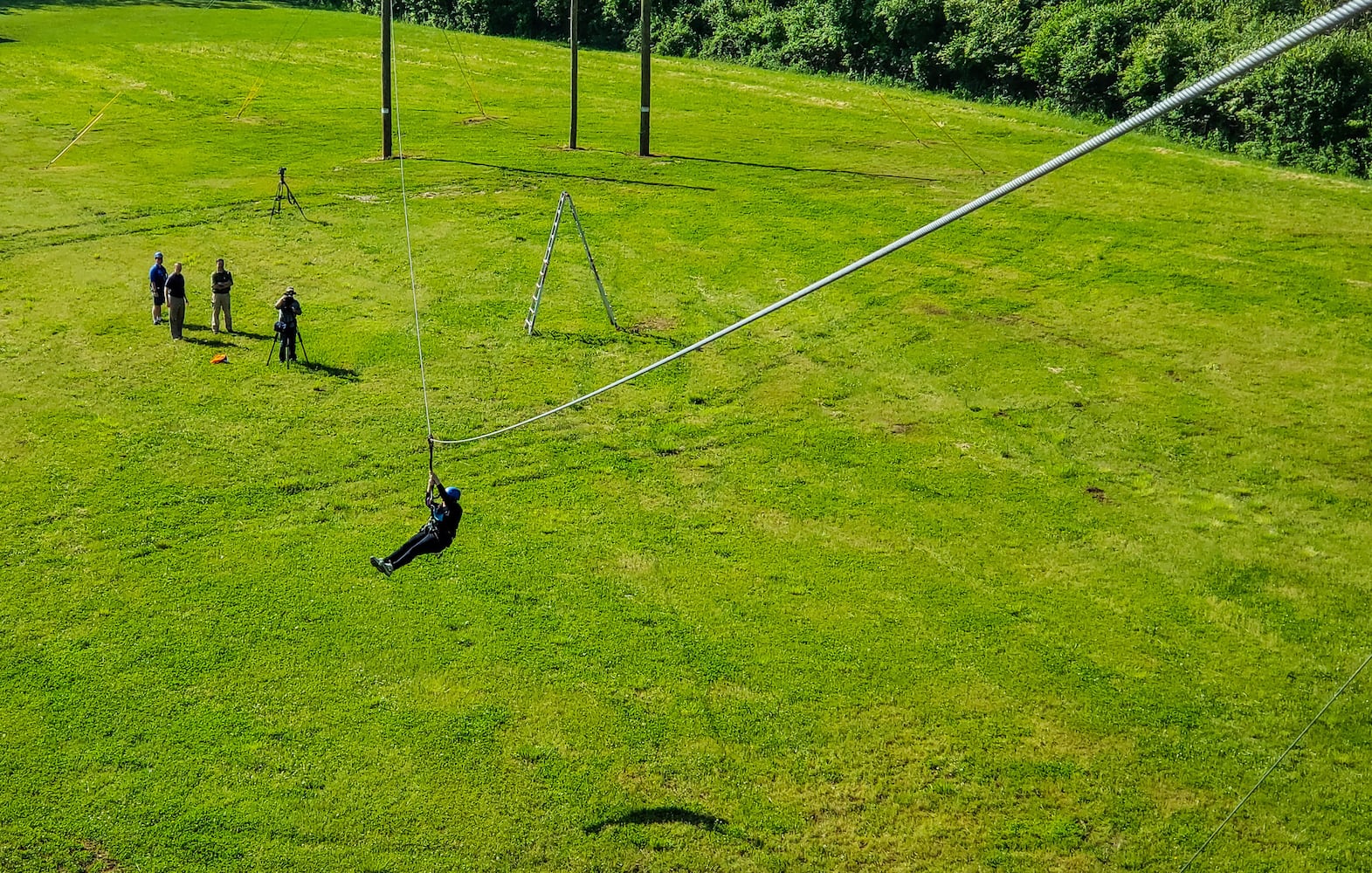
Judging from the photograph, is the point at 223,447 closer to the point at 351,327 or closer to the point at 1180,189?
the point at 351,327

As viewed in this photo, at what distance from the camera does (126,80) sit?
53.4 metres

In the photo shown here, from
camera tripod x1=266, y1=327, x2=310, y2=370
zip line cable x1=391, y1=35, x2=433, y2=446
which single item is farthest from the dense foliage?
camera tripod x1=266, y1=327, x2=310, y2=370

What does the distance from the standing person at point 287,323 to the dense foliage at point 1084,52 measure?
36.6m

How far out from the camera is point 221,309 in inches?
1059

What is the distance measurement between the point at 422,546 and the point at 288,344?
1099cm

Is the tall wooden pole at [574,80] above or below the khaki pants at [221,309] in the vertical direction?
above

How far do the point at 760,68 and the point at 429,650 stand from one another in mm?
52314

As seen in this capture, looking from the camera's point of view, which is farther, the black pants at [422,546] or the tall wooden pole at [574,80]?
the tall wooden pole at [574,80]

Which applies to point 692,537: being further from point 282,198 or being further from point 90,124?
point 90,124

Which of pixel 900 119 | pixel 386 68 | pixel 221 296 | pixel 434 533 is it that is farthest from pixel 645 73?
pixel 434 533

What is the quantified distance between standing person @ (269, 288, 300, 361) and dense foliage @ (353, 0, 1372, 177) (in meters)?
36.6

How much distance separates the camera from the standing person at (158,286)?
2648 centimetres

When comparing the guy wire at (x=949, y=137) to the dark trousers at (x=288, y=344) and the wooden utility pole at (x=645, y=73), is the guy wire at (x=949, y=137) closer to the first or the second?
the wooden utility pole at (x=645, y=73)

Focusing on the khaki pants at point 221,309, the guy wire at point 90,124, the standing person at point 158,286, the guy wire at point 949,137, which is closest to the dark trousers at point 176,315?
the standing person at point 158,286
